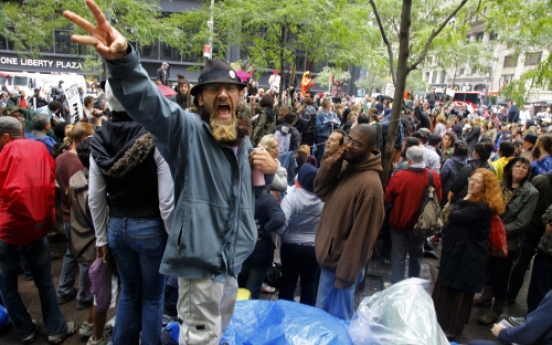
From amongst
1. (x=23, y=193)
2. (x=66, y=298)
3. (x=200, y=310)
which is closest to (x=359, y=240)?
(x=200, y=310)

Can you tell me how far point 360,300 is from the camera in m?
4.54

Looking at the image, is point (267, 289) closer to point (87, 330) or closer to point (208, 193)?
point (87, 330)

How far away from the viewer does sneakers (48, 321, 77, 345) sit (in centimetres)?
336

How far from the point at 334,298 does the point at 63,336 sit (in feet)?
7.88

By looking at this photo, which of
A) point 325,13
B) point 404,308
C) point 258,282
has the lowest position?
point 258,282

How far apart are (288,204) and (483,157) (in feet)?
10.2

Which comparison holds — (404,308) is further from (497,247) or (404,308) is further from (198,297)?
(497,247)

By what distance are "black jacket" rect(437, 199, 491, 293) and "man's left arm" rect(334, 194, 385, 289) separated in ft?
3.76

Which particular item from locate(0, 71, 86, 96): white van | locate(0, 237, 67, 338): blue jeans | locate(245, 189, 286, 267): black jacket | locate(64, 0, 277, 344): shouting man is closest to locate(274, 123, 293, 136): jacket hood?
locate(245, 189, 286, 267): black jacket

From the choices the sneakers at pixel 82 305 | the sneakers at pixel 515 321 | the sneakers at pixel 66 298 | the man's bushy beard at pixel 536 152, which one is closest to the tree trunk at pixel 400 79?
the sneakers at pixel 515 321

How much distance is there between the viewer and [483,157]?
529cm

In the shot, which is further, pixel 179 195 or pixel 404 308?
pixel 404 308

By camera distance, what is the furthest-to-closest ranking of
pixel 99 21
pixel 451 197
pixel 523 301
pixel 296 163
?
pixel 296 163, pixel 451 197, pixel 523 301, pixel 99 21

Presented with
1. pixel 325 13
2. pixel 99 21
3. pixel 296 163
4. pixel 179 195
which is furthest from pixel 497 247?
pixel 325 13
